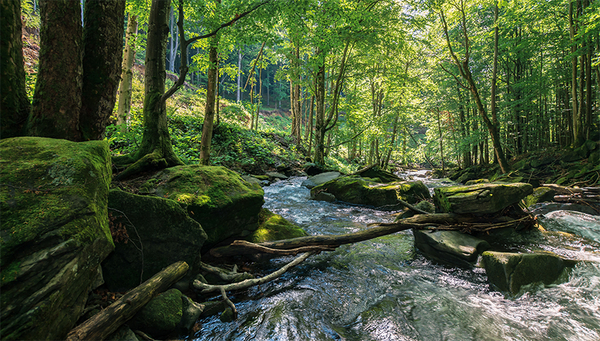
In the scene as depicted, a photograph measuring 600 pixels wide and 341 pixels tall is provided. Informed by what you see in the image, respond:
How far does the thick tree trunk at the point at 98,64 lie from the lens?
3.86 metres

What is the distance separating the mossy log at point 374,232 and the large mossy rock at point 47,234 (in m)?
2.30

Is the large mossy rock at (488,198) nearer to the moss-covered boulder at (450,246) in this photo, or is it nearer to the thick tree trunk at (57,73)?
the moss-covered boulder at (450,246)

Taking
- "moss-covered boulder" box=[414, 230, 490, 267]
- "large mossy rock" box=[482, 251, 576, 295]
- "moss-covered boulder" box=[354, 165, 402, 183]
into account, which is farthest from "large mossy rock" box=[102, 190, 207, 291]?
"moss-covered boulder" box=[354, 165, 402, 183]

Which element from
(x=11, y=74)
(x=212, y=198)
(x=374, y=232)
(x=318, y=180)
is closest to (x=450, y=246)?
(x=374, y=232)

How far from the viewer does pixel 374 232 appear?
5312 millimetres

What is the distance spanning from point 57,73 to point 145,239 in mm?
2573

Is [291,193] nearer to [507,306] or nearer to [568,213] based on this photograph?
[507,306]

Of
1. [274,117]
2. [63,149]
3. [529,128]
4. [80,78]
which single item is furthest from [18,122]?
[274,117]

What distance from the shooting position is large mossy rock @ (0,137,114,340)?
1660 millimetres

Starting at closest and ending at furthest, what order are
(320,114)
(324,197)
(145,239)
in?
(145,239)
(324,197)
(320,114)

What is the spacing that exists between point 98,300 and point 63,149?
1596 millimetres

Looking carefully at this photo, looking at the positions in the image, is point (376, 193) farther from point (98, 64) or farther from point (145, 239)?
point (98, 64)

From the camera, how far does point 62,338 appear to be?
1.89 metres

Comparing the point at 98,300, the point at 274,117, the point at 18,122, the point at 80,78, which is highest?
the point at 274,117
